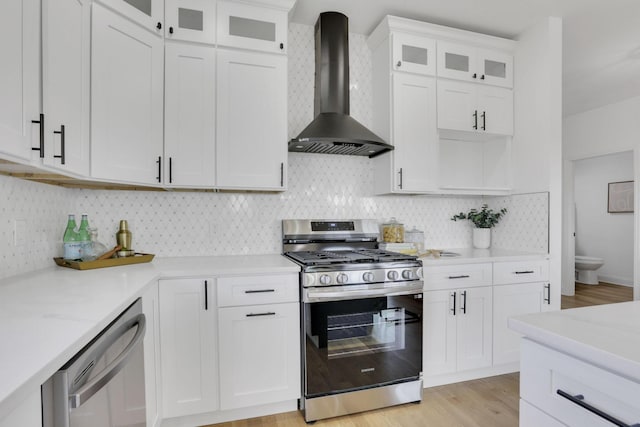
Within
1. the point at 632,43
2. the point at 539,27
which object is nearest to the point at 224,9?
the point at 539,27

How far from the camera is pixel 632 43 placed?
2994 millimetres

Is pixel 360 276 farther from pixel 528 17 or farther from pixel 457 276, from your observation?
pixel 528 17

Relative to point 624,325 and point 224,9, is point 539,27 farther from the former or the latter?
point 624,325

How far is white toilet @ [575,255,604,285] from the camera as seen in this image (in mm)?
5293

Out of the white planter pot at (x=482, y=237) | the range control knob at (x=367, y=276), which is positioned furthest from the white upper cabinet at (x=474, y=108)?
the range control knob at (x=367, y=276)

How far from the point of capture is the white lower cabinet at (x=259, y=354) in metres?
1.93

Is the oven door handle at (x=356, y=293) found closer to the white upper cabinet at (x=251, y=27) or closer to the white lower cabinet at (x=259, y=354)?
the white lower cabinet at (x=259, y=354)

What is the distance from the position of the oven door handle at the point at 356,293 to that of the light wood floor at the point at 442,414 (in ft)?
2.43

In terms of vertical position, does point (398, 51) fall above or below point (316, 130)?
above

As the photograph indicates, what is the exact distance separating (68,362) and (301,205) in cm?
201

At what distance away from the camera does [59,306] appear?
1.09 metres

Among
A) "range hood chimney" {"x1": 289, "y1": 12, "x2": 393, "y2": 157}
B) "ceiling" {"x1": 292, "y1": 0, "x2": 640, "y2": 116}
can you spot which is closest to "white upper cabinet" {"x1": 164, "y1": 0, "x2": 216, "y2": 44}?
"ceiling" {"x1": 292, "y1": 0, "x2": 640, "y2": 116}

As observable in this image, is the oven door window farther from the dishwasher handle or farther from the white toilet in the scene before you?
the white toilet

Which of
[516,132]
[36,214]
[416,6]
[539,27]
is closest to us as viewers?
[36,214]
